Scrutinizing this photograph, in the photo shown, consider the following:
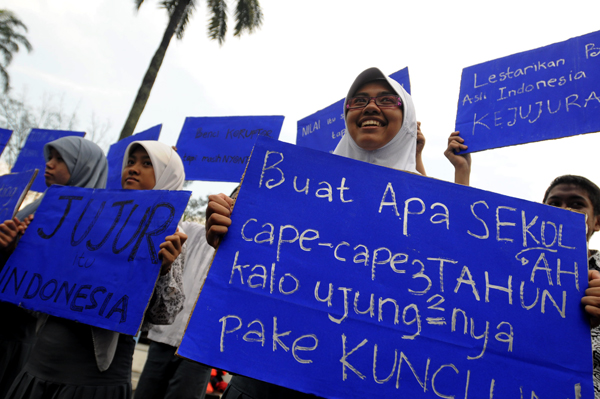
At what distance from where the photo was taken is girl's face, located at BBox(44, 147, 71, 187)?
8.36ft

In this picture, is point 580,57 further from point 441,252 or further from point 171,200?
point 171,200

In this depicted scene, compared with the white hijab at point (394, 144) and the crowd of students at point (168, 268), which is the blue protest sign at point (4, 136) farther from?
the white hijab at point (394, 144)

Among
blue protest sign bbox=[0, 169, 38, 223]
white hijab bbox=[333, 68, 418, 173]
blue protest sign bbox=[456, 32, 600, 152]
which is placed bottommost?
blue protest sign bbox=[0, 169, 38, 223]

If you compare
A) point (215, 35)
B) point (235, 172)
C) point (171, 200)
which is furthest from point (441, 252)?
point (215, 35)

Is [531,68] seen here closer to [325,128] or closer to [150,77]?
[325,128]

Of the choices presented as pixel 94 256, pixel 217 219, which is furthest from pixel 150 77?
pixel 217 219

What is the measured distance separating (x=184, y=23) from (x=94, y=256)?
11504 millimetres

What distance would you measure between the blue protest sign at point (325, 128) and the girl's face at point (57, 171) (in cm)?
228

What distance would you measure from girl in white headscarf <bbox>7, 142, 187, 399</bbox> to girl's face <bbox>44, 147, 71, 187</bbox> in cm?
123

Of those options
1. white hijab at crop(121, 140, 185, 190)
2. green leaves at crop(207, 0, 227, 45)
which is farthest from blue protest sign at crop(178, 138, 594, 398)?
green leaves at crop(207, 0, 227, 45)

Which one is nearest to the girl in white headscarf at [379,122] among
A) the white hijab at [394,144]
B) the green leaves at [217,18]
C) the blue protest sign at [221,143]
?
the white hijab at [394,144]

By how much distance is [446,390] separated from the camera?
1136mm

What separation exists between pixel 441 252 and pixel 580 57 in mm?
1943

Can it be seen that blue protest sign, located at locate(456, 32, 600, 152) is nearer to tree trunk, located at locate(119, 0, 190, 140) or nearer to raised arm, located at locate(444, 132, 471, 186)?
raised arm, located at locate(444, 132, 471, 186)
